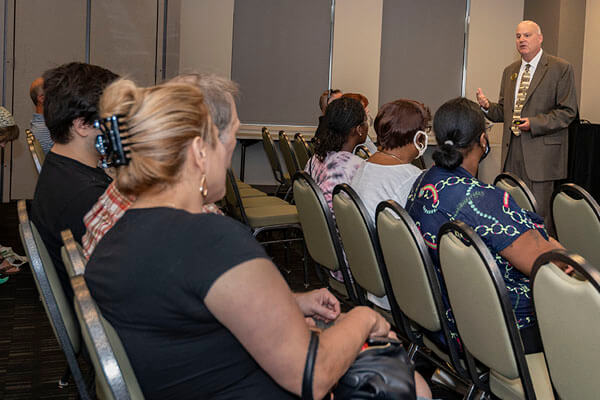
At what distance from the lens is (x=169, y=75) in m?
6.30

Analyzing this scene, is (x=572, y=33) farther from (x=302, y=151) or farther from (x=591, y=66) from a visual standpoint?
(x=302, y=151)

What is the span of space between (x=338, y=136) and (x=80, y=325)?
9.05 ft

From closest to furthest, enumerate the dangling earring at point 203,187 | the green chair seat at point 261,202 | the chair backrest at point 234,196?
the dangling earring at point 203,187
the chair backrest at point 234,196
the green chair seat at point 261,202

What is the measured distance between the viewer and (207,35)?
841 centimetres

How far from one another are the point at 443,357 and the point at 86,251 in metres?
1.21

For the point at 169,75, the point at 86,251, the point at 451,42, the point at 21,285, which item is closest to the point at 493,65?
the point at 451,42

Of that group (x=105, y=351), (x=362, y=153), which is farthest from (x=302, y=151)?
(x=105, y=351)

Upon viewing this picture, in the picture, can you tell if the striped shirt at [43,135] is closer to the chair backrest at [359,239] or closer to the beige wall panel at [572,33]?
the chair backrest at [359,239]

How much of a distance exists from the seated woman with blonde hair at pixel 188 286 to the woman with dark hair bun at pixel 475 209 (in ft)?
2.82

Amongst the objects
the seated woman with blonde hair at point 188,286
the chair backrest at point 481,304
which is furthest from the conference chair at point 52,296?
the chair backrest at point 481,304

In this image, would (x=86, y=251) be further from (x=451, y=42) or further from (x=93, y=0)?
(x=451, y=42)

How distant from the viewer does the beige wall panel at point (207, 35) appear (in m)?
8.34

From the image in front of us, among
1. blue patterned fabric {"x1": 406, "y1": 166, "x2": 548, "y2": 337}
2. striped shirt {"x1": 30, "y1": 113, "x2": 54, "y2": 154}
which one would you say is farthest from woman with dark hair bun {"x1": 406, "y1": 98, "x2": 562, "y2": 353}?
striped shirt {"x1": 30, "y1": 113, "x2": 54, "y2": 154}

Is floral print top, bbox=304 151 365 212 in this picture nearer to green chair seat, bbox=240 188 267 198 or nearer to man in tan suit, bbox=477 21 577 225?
green chair seat, bbox=240 188 267 198
